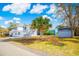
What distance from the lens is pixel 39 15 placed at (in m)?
2.31

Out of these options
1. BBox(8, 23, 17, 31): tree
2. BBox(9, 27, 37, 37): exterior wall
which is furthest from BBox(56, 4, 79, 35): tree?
BBox(8, 23, 17, 31): tree

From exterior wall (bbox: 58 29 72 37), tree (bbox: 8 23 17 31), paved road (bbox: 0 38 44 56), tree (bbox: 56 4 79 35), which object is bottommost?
paved road (bbox: 0 38 44 56)

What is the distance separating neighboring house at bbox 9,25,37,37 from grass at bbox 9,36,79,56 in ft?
0.16

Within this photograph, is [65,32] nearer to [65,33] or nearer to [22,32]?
[65,33]

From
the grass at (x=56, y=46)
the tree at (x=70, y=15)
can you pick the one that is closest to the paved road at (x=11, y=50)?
the grass at (x=56, y=46)

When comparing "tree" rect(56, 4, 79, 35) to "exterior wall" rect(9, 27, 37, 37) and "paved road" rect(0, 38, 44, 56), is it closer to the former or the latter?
"exterior wall" rect(9, 27, 37, 37)

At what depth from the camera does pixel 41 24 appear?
235cm

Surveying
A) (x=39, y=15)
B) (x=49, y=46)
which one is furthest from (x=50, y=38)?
(x=39, y=15)

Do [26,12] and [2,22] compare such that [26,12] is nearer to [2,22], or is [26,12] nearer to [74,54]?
[2,22]

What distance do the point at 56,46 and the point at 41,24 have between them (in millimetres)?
235

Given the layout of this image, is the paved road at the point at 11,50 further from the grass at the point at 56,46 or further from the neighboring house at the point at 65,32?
the neighboring house at the point at 65,32

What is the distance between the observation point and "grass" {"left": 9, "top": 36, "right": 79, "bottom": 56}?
7.49 feet

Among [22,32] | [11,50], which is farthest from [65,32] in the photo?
[11,50]

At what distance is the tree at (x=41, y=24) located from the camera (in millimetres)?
2316
